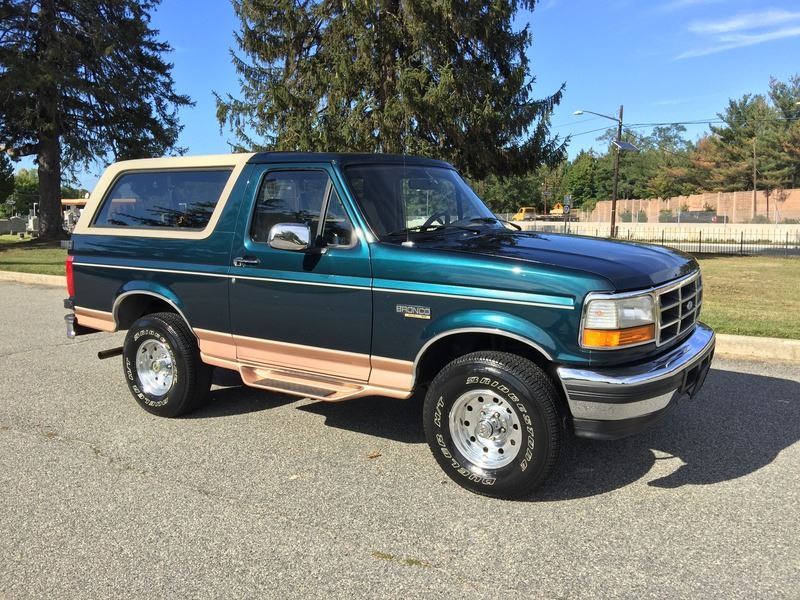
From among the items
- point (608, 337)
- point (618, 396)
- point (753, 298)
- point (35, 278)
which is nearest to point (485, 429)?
point (618, 396)

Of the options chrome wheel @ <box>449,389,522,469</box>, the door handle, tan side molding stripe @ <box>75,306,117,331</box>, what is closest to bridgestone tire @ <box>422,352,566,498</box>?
chrome wheel @ <box>449,389,522,469</box>

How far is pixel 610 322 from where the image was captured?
136 inches

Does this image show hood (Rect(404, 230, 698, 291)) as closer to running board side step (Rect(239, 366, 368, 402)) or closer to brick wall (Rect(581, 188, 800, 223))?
running board side step (Rect(239, 366, 368, 402))

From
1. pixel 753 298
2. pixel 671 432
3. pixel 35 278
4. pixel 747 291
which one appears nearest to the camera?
pixel 671 432

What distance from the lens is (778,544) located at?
321 cm

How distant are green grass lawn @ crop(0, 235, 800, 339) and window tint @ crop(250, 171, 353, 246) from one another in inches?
208

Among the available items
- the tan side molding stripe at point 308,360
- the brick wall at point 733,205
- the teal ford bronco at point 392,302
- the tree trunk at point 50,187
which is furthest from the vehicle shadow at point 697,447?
the brick wall at point 733,205

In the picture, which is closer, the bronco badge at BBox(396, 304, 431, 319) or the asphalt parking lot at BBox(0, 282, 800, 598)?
the asphalt parking lot at BBox(0, 282, 800, 598)

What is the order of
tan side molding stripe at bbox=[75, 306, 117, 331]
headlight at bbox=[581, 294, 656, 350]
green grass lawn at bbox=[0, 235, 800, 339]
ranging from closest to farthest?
headlight at bbox=[581, 294, 656, 350], tan side molding stripe at bbox=[75, 306, 117, 331], green grass lawn at bbox=[0, 235, 800, 339]

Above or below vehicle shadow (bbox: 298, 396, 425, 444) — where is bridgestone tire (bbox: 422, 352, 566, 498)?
above

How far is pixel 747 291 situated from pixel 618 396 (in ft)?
34.0

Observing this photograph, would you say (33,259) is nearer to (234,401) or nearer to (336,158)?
(234,401)

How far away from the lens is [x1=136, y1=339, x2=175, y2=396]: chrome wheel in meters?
5.29

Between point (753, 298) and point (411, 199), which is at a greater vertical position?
point (411, 199)
